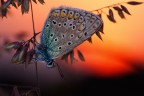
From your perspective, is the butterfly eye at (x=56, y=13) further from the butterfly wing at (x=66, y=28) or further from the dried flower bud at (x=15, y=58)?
the dried flower bud at (x=15, y=58)

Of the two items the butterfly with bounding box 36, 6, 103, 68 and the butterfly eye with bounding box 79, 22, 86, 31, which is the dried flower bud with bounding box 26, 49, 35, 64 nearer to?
the butterfly with bounding box 36, 6, 103, 68

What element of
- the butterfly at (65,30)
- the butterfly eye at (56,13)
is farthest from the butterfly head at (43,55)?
the butterfly eye at (56,13)

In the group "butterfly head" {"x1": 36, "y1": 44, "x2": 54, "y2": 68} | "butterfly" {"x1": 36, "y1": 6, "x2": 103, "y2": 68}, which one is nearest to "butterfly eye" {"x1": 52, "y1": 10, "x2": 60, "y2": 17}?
"butterfly" {"x1": 36, "y1": 6, "x2": 103, "y2": 68}

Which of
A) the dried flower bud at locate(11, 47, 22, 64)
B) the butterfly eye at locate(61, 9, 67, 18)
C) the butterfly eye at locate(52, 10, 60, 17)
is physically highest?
the butterfly eye at locate(52, 10, 60, 17)

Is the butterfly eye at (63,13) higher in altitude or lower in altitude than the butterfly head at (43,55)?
higher

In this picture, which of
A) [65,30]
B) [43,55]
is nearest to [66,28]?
[65,30]

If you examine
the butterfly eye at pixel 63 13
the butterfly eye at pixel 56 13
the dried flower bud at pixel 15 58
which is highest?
the butterfly eye at pixel 56 13
